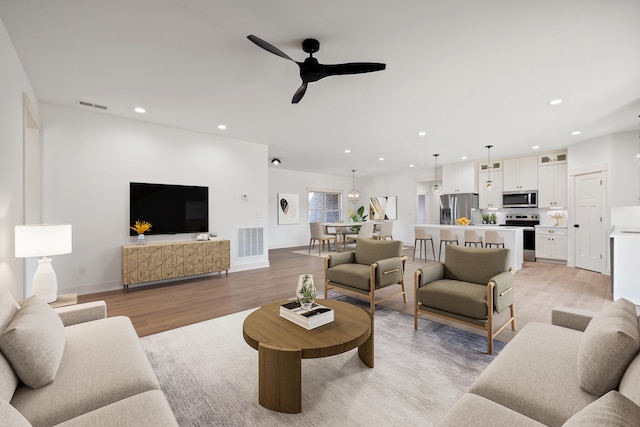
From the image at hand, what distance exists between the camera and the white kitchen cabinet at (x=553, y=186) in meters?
6.89

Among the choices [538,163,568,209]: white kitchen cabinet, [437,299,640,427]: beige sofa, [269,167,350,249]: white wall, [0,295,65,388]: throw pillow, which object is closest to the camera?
[437,299,640,427]: beige sofa

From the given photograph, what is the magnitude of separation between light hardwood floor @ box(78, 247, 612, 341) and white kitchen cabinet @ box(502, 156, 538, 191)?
2.36 metres

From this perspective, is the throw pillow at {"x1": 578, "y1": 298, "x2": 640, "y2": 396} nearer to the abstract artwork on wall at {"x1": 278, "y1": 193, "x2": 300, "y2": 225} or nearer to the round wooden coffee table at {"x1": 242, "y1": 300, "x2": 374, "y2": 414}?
the round wooden coffee table at {"x1": 242, "y1": 300, "x2": 374, "y2": 414}

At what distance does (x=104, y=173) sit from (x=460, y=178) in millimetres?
8480

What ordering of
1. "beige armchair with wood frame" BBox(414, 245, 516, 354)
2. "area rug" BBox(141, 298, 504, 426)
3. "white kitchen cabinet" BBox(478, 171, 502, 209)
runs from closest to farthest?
"area rug" BBox(141, 298, 504, 426) < "beige armchair with wood frame" BBox(414, 245, 516, 354) < "white kitchen cabinet" BBox(478, 171, 502, 209)

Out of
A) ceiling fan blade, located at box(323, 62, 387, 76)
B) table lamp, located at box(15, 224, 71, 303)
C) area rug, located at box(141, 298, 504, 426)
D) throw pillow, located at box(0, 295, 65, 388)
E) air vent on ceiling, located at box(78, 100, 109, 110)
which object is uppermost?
air vent on ceiling, located at box(78, 100, 109, 110)

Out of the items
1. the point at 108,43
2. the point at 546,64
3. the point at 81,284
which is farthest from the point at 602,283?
the point at 81,284

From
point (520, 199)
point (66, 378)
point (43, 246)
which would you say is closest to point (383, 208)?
point (520, 199)

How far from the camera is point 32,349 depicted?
1.34 m

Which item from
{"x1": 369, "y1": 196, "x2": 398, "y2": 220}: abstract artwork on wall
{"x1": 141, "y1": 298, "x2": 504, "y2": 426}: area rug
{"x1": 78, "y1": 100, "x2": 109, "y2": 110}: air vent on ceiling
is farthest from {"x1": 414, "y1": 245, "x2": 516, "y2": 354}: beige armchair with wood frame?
{"x1": 369, "y1": 196, "x2": 398, "y2": 220}: abstract artwork on wall

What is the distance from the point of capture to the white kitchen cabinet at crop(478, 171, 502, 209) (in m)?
7.94

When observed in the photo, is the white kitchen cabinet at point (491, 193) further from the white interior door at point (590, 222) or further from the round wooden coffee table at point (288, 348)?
the round wooden coffee table at point (288, 348)

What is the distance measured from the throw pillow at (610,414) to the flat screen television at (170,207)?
18.1ft

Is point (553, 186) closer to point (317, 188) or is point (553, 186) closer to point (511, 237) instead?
point (511, 237)
